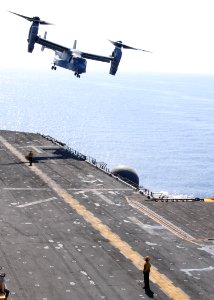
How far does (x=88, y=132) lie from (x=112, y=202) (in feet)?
423

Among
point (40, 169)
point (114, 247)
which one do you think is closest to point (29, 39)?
point (40, 169)

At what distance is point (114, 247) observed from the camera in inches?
1385

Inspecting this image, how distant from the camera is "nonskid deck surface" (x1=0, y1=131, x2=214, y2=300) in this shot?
2831cm

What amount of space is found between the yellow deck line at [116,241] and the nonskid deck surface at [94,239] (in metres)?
0.06

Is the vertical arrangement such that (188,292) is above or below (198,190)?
above

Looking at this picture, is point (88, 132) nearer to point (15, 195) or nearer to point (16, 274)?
point (15, 195)

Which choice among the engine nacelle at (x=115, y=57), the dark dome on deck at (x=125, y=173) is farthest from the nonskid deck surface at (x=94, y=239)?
the engine nacelle at (x=115, y=57)

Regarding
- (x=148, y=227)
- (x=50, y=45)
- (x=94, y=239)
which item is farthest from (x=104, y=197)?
(x=50, y=45)

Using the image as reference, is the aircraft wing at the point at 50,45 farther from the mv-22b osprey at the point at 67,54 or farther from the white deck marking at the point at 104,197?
the white deck marking at the point at 104,197

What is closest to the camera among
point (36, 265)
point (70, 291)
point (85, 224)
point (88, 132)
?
point (70, 291)

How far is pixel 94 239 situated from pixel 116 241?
1745 mm

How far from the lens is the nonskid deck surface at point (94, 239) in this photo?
28312 mm

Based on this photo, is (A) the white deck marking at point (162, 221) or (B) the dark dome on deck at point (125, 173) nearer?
(A) the white deck marking at point (162, 221)

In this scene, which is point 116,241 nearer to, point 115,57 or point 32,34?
point 32,34
